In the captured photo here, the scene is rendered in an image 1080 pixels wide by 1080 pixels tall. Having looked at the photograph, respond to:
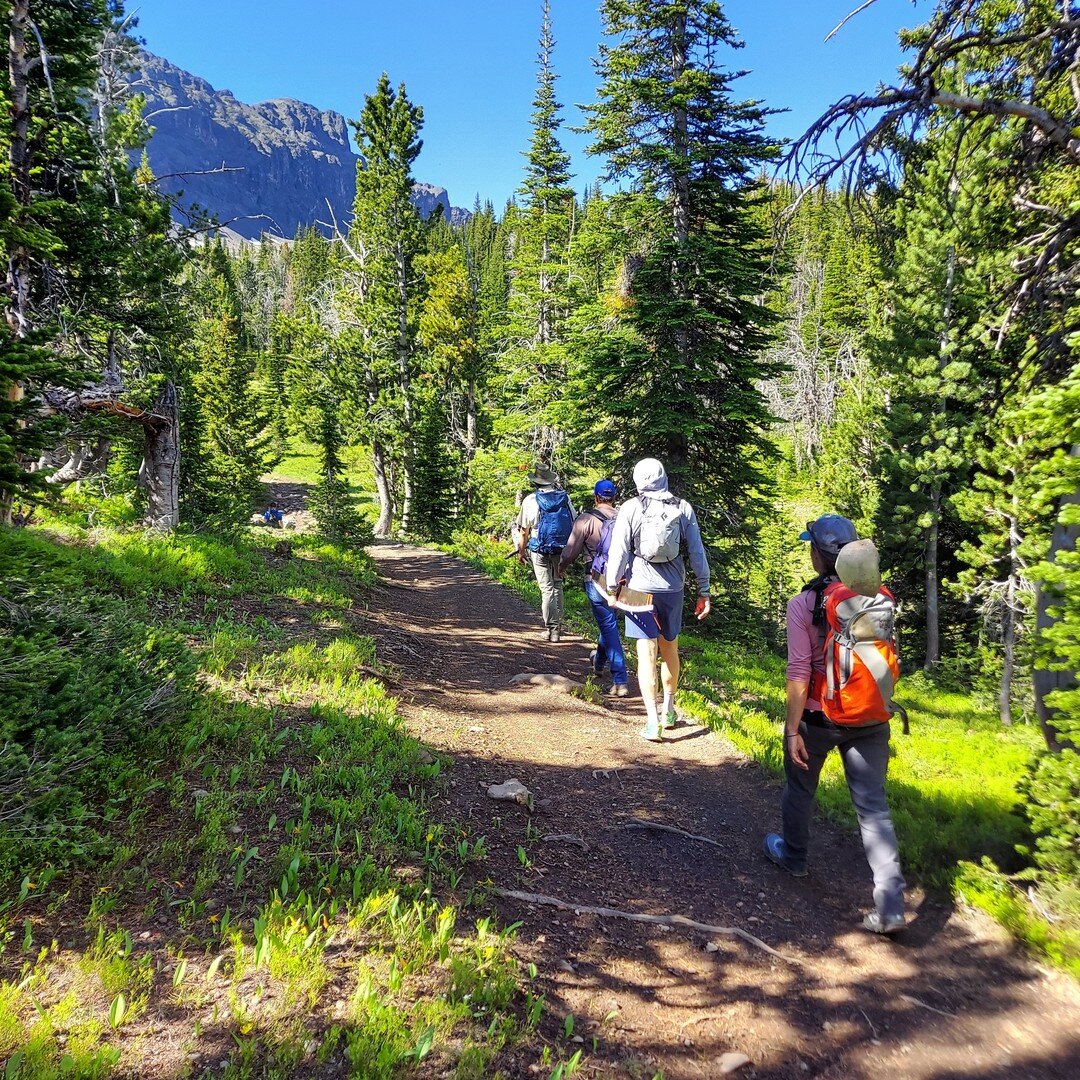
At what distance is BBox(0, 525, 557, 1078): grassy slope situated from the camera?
222cm

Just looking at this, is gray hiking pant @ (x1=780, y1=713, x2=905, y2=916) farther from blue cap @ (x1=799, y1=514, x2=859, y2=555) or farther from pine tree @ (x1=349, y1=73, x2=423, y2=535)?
pine tree @ (x1=349, y1=73, x2=423, y2=535)

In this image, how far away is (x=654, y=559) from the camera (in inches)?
221

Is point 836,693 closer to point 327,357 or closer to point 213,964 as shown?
point 213,964

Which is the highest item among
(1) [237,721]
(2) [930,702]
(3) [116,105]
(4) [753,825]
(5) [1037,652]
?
(3) [116,105]

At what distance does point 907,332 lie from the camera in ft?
58.7

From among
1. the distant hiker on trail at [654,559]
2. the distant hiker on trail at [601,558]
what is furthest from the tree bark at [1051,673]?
the distant hiker on trail at [601,558]

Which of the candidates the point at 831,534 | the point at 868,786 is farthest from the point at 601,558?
the point at 868,786

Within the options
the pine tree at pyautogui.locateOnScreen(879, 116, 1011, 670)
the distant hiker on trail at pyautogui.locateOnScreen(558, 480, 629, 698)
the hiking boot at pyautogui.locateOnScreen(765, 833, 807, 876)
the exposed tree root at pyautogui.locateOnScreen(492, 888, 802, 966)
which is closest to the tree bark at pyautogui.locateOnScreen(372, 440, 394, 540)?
the distant hiker on trail at pyautogui.locateOnScreen(558, 480, 629, 698)

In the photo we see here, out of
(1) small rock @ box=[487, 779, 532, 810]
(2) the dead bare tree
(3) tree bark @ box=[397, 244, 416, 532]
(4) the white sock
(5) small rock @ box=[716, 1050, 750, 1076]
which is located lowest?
(5) small rock @ box=[716, 1050, 750, 1076]

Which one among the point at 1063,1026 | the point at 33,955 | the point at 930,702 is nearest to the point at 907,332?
the point at 930,702

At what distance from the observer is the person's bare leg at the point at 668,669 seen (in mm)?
5871

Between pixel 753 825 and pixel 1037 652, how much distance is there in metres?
2.41

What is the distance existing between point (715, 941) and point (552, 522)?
5.88 metres

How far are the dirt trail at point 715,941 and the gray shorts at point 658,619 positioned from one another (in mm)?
1230
